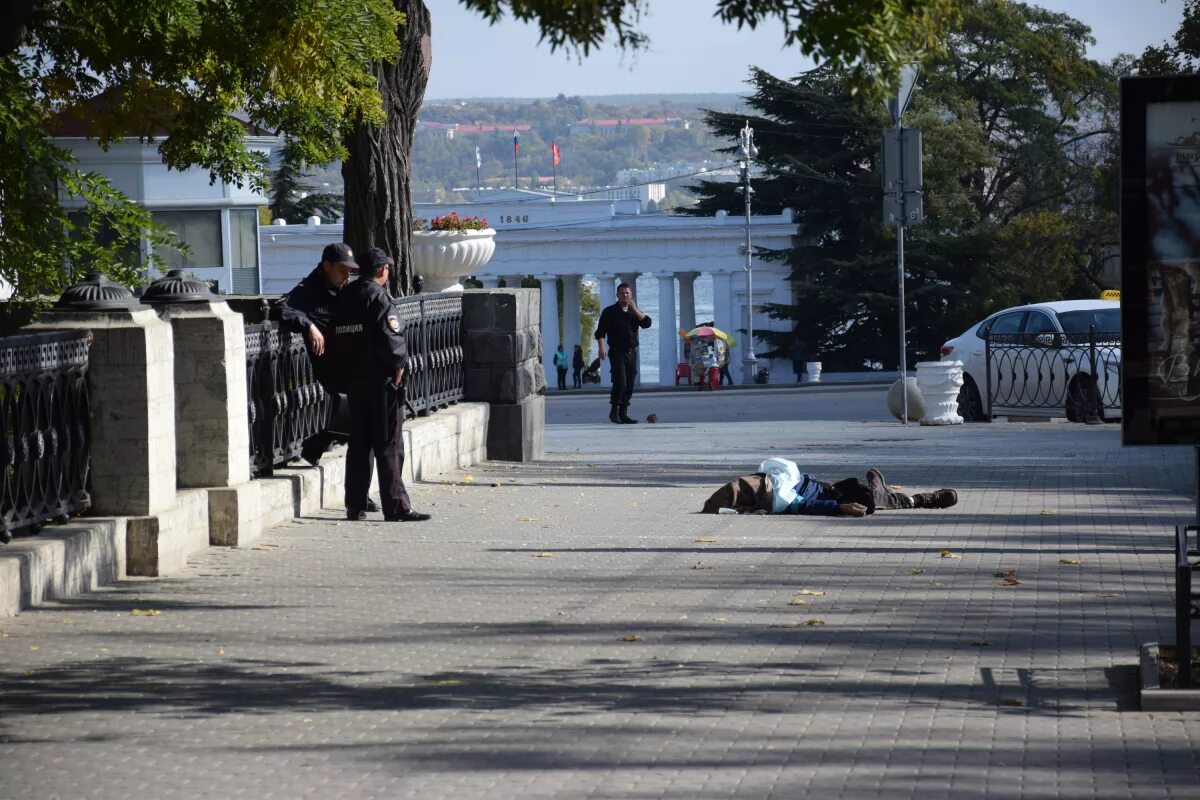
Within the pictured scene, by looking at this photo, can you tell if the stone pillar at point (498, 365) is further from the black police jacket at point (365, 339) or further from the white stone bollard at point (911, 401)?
the white stone bollard at point (911, 401)

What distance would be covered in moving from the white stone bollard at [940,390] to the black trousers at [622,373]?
11.6 ft

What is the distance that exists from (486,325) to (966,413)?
9.13 m

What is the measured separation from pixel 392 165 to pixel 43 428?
8428mm

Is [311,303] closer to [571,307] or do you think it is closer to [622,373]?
[622,373]

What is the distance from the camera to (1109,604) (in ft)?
28.0

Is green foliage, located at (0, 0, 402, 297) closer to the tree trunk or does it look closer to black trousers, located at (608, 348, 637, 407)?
the tree trunk

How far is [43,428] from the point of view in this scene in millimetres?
8953

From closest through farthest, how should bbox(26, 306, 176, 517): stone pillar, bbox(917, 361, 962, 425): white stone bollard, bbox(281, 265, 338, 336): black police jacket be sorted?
bbox(26, 306, 176, 517): stone pillar, bbox(281, 265, 338, 336): black police jacket, bbox(917, 361, 962, 425): white stone bollard

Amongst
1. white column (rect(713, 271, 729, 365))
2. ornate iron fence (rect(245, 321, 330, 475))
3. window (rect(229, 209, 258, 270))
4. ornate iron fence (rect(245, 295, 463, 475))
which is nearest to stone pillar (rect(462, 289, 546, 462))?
ornate iron fence (rect(245, 295, 463, 475))

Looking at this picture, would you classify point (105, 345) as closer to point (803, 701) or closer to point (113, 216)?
point (113, 216)

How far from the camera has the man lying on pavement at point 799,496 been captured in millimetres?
12453

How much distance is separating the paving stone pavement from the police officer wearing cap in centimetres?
35

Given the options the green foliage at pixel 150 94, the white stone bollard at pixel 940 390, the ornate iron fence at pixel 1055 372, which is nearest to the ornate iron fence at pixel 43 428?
the green foliage at pixel 150 94

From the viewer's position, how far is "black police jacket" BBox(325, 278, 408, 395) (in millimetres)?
11594
